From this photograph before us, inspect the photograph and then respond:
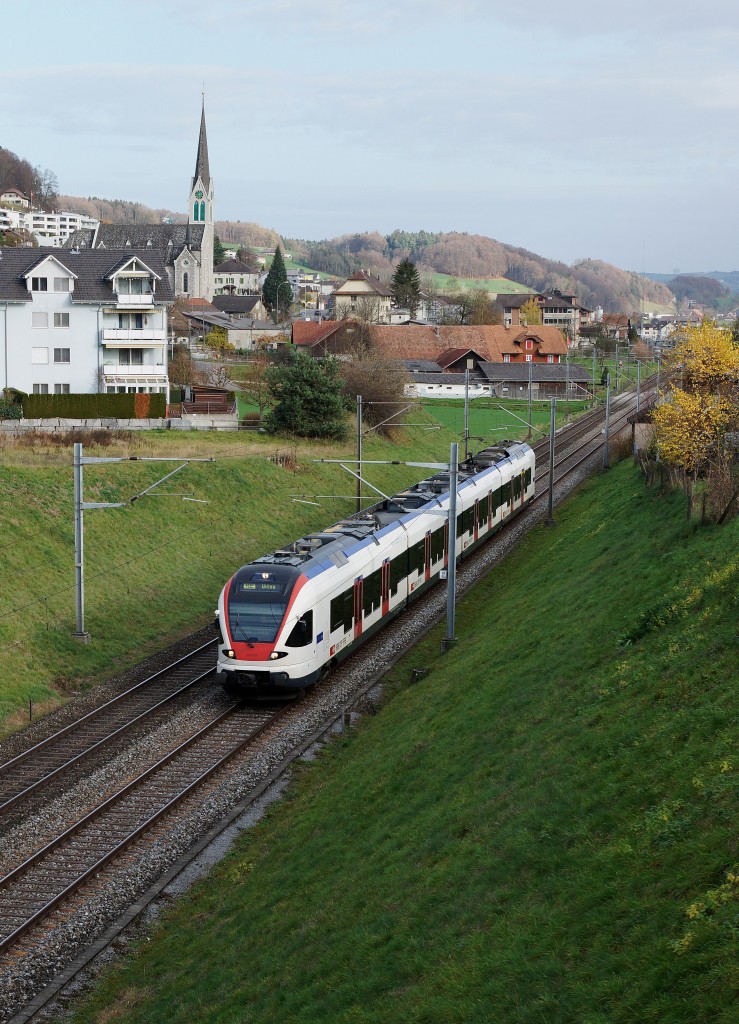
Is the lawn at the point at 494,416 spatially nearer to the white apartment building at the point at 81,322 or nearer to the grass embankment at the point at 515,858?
the white apartment building at the point at 81,322

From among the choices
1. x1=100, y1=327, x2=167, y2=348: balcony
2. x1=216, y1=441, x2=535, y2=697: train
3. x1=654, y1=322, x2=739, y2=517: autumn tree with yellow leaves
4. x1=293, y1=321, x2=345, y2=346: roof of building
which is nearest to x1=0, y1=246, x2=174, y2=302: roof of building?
x1=100, y1=327, x2=167, y2=348: balcony

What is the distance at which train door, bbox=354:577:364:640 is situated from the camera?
27.9 m

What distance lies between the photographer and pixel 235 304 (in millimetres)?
157500

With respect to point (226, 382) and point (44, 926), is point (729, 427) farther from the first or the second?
point (226, 382)

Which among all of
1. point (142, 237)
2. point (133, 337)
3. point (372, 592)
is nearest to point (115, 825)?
point (372, 592)

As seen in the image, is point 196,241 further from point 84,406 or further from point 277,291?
point 84,406

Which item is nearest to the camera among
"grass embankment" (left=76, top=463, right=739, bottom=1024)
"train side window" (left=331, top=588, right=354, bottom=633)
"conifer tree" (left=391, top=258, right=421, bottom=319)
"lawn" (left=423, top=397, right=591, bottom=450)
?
"grass embankment" (left=76, top=463, right=739, bottom=1024)

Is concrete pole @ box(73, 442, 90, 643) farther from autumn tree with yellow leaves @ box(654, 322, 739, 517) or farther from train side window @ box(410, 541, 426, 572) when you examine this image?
autumn tree with yellow leaves @ box(654, 322, 739, 517)

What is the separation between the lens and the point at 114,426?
54594 millimetres

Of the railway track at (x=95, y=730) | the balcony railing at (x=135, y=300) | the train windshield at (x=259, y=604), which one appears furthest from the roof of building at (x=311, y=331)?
the train windshield at (x=259, y=604)

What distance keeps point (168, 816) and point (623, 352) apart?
12986cm

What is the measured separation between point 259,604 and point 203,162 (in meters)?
148

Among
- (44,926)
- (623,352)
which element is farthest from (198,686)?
(623,352)

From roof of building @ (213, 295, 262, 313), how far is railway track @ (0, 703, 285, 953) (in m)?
135
